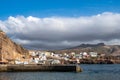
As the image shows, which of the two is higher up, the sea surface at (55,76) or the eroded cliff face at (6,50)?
the eroded cliff face at (6,50)

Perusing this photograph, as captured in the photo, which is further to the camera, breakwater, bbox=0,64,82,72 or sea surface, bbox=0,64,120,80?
breakwater, bbox=0,64,82,72

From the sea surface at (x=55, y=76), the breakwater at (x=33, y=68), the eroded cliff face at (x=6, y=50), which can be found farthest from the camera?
the eroded cliff face at (x=6, y=50)

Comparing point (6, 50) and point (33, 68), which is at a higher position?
point (6, 50)

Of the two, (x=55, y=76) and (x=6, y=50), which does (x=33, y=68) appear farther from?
(x=6, y=50)

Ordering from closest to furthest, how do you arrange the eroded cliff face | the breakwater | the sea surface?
the sea surface, the breakwater, the eroded cliff face

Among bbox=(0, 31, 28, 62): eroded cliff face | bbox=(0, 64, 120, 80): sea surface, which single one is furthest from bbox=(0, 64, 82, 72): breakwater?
bbox=(0, 31, 28, 62): eroded cliff face

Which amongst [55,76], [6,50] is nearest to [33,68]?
[55,76]

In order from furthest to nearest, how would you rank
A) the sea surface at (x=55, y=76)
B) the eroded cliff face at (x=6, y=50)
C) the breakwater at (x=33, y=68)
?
the eroded cliff face at (x=6, y=50)
the breakwater at (x=33, y=68)
the sea surface at (x=55, y=76)

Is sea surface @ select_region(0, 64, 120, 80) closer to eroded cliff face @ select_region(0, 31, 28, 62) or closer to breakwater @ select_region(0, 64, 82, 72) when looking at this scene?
breakwater @ select_region(0, 64, 82, 72)

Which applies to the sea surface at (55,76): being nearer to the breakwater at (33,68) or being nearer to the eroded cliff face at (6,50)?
the breakwater at (33,68)

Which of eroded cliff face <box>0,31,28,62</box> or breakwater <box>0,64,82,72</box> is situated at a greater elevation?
eroded cliff face <box>0,31,28,62</box>

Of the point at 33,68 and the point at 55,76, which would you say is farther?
the point at 33,68

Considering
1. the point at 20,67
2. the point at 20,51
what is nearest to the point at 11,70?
the point at 20,67

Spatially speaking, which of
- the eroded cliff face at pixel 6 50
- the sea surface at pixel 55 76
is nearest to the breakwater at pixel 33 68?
the sea surface at pixel 55 76
